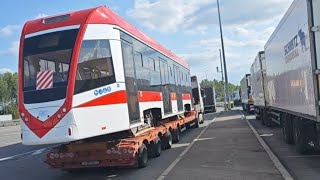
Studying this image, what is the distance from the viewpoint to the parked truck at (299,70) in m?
10.0

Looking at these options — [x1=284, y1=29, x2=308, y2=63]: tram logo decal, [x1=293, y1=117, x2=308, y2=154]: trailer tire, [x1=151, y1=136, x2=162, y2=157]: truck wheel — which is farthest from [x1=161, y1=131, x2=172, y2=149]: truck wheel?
[x1=284, y1=29, x2=308, y2=63]: tram logo decal

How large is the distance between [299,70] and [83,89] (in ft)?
16.6

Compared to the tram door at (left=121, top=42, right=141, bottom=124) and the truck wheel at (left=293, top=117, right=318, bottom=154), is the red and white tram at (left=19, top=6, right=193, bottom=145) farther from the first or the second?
the truck wheel at (left=293, top=117, right=318, bottom=154)

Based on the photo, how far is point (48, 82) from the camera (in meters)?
10.7

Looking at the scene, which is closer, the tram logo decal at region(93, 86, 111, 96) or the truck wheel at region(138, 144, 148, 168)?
the tram logo decal at region(93, 86, 111, 96)

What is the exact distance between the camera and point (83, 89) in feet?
34.7

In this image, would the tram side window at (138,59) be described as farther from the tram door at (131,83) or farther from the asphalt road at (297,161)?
the asphalt road at (297,161)

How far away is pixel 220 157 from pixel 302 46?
4358 millimetres

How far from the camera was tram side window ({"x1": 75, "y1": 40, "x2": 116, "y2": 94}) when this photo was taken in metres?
10.6

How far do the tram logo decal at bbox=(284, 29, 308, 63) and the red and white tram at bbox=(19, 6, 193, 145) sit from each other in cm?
410

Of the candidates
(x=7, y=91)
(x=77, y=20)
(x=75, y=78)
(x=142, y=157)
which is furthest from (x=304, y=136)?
(x=7, y=91)

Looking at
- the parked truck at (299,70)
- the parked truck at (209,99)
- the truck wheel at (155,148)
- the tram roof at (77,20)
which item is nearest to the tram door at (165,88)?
the truck wheel at (155,148)

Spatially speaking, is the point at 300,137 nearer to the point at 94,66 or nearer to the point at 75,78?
the point at 94,66

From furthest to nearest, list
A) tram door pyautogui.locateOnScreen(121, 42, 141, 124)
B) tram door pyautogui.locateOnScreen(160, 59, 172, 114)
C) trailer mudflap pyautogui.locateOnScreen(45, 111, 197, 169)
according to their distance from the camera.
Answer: tram door pyautogui.locateOnScreen(160, 59, 172, 114), tram door pyautogui.locateOnScreen(121, 42, 141, 124), trailer mudflap pyautogui.locateOnScreen(45, 111, 197, 169)
